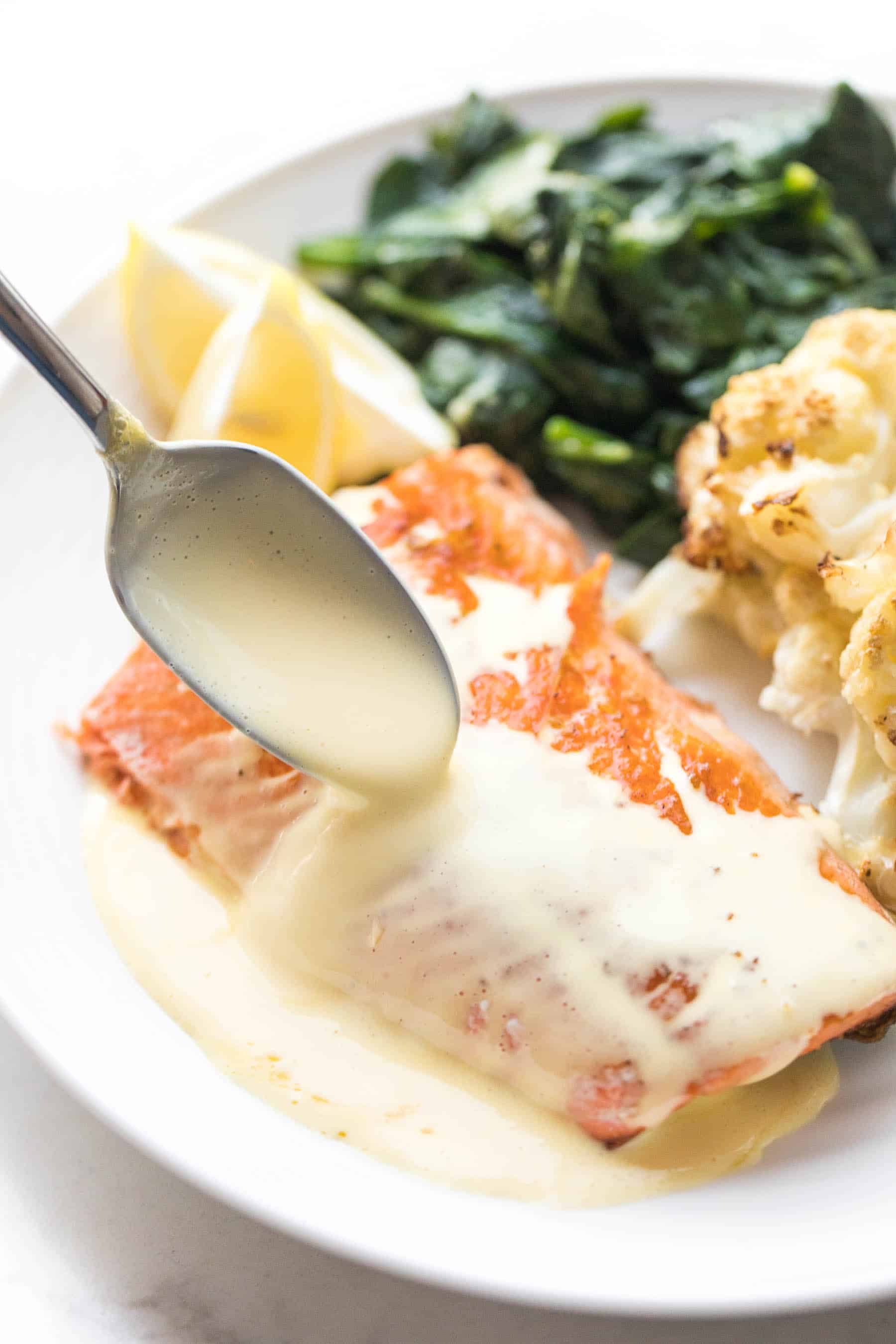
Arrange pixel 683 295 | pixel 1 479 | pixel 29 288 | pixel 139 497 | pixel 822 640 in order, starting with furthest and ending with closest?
pixel 29 288, pixel 683 295, pixel 1 479, pixel 822 640, pixel 139 497

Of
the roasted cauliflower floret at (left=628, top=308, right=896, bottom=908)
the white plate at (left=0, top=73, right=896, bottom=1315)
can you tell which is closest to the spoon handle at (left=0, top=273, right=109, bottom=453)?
the white plate at (left=0, top=73, right=896, bottom=1315)

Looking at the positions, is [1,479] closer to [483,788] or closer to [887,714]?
[483,788]

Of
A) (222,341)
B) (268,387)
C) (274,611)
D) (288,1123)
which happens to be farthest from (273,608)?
(222,341)

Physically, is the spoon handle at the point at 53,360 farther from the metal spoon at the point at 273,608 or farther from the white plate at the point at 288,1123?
the white plate at the point at 288,1123

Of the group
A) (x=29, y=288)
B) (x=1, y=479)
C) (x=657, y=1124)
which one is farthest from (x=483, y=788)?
(x=29, y=288)

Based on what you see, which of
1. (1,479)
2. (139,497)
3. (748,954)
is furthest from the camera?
(1,479)

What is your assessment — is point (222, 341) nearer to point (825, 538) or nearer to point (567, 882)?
point (825, 538)

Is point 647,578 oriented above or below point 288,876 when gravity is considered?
below
